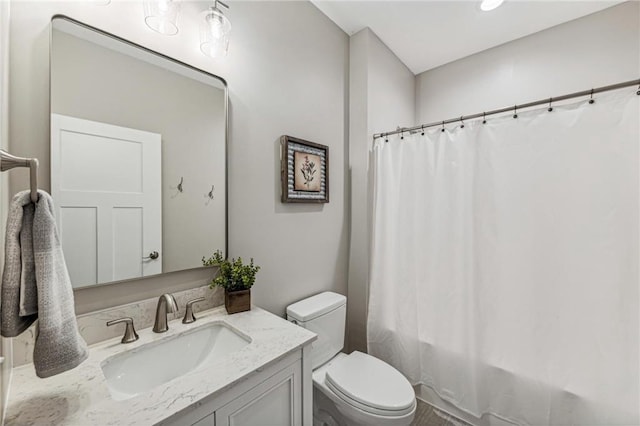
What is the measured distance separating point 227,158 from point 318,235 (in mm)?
798

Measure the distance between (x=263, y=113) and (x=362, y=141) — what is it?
2.65ft

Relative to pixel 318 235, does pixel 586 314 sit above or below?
below

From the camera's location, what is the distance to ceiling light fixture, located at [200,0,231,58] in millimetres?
1118

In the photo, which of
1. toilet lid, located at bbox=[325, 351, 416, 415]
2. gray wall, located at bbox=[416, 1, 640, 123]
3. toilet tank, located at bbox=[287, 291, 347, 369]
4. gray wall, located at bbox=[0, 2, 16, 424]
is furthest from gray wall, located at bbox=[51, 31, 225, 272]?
gray wall, located at bbox=[416, 1, 640, 123]

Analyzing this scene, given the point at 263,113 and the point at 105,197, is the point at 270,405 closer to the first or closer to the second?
the point at 105,197

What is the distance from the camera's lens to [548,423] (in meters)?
1.39

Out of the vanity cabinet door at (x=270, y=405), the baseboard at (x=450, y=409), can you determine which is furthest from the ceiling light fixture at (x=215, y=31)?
the baseboard at (x=450, y=409)

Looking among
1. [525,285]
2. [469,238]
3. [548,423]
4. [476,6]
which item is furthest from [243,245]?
[476,6]

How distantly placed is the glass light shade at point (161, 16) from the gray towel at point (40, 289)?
789mm

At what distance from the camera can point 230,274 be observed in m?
1.26

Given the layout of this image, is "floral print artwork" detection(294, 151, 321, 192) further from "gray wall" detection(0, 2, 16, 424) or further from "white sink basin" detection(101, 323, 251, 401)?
"gray wall" detection(0, 2, 16, 424)

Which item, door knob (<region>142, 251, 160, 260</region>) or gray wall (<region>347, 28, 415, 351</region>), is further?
gray wall (<region>347, 28, 415, 351</region>)

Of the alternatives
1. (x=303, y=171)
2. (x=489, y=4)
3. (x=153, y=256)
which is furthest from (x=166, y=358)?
(x=489, y=4)

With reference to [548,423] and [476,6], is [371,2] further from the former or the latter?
[548,423]
